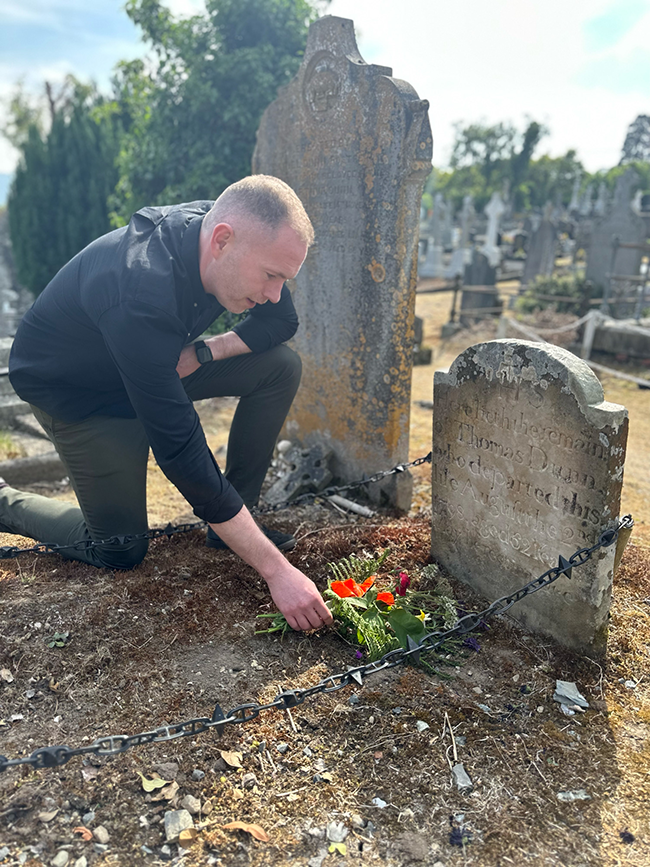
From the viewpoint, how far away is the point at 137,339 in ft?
7.83

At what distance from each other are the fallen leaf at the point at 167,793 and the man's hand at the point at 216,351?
195 centimetres

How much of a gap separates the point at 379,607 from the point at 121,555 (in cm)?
130

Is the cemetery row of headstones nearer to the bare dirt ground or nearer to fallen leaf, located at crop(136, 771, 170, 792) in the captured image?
the bare dirt ground

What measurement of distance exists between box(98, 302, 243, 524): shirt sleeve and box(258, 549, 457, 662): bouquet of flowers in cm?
67

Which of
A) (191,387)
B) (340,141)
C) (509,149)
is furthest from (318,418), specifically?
(509,149)

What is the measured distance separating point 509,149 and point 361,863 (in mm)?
64773

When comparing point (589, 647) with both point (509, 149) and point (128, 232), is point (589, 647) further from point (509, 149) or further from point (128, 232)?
point (509, 149)

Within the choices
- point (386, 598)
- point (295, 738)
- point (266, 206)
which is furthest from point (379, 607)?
point (266, 206)

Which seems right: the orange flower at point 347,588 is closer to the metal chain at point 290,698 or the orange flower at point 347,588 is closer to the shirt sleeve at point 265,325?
the metal chain at point 290,698

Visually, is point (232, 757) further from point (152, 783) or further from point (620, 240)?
point (620, 240)

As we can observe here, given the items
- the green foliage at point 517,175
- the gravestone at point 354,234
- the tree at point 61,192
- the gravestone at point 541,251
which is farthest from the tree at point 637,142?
the gravestone at point 354,234

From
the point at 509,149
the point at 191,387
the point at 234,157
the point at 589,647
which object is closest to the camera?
the point at 589,647

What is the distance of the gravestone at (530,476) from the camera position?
8.17ft

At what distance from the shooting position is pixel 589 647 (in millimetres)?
2646
